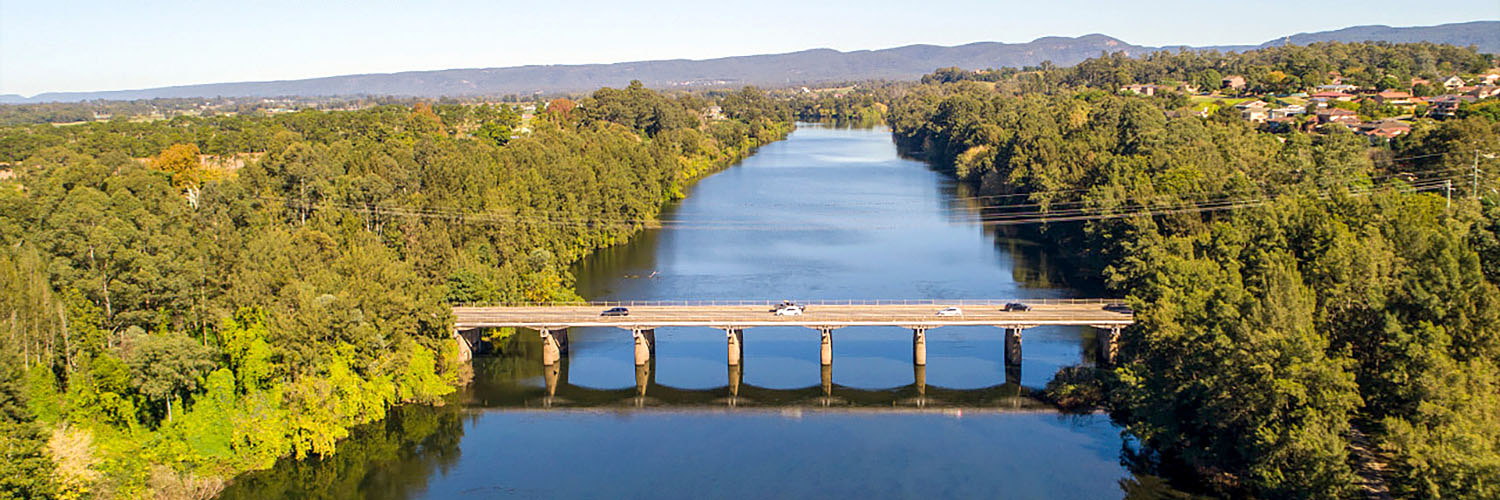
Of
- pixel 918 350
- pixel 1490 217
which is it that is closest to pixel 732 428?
pixel 918 350

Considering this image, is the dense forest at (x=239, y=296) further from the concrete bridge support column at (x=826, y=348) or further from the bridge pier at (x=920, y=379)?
the bridge pier at (x=920, y=379)

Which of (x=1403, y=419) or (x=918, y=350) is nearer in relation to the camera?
(x=1403, y=419)

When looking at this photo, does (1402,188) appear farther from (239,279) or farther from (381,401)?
(239,279)

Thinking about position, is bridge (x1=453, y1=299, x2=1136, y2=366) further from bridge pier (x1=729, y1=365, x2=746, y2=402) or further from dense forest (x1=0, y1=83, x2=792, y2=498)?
dense forest (x1=0, y1=83, x2=792, y2=498)

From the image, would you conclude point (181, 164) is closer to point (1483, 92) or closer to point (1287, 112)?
point (1287, 112)

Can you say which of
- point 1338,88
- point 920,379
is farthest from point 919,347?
point 1338,88

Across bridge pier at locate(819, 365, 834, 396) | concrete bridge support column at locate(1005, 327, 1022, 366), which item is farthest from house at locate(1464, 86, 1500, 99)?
bridge pier at locate(819, 365, 834, 396)
